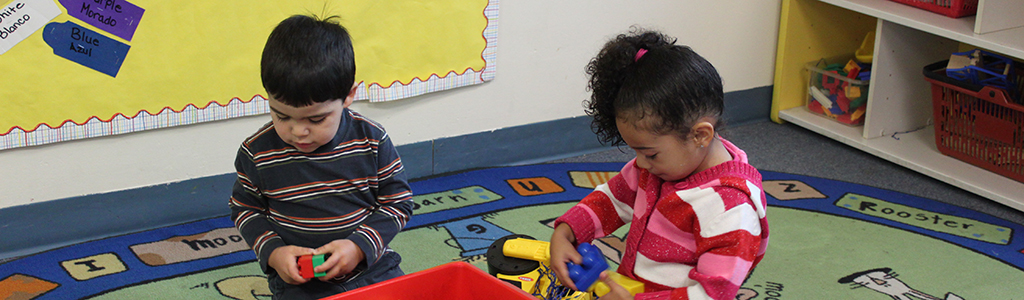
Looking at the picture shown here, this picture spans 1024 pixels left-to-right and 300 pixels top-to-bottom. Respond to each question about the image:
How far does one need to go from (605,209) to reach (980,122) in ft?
4.74

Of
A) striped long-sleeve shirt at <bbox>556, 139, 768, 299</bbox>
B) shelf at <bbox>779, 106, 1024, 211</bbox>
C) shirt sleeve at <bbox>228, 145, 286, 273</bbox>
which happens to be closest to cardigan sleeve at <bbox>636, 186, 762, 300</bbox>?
striped long-sleeve shirt at <bbox>556, 139, 768, 299</bbox>

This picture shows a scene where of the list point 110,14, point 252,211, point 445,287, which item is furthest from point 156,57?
point 445,287

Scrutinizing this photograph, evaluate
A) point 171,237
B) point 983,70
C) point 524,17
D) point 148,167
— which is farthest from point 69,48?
point 983,70

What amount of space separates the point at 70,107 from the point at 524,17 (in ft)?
3.46

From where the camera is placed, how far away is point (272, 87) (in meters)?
0.92

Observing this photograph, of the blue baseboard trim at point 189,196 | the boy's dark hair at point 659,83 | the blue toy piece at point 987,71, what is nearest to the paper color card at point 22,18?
the blue baseboard trim at point 189,196

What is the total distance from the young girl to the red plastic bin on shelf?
0.37 feet

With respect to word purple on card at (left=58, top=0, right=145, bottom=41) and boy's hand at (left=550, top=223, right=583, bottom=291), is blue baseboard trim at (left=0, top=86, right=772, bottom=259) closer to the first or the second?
word purple on card at (left=58, top=0, right=145, bottom=41)

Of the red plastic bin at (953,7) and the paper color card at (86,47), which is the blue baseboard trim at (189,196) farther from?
the red plastic bin at (953,7)

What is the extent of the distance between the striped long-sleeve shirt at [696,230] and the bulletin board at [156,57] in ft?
3.04

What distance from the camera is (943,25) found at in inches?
80.7

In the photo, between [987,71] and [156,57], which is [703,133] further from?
[987,71]

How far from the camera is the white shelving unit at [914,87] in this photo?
197 cm

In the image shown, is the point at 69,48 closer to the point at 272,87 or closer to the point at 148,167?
the point at 148,167
